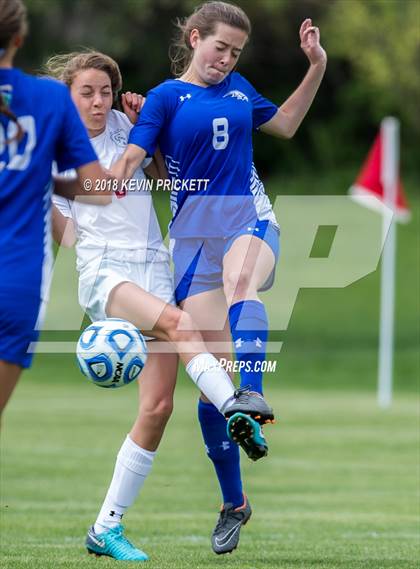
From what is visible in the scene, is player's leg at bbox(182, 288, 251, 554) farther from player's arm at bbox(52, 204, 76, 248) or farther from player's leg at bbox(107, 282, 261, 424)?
player's arm at bbox(52, 204, 76, 248)

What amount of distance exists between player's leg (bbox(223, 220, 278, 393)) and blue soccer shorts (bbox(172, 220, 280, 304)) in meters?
0.09

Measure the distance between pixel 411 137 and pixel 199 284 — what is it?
1248 inches

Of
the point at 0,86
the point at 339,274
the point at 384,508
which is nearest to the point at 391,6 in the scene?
the point at 339,274

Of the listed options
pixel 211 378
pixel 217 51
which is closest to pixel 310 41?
pixel 217 51

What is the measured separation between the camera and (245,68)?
39.8 m

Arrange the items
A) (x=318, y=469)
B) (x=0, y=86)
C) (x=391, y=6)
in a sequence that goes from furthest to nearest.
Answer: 1. (x=391, y=6)
2. (x=318, y=469)
3. (x=0, y=86)

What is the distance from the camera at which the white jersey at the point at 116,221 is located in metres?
7.36

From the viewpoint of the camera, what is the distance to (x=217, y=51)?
712 centimetres

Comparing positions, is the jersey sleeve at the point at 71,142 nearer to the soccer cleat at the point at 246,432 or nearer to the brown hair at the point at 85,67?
the soccer cleat at the point at 246,432

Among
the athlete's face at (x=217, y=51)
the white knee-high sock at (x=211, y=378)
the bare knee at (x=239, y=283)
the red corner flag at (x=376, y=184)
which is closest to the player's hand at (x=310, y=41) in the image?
the athlete's face at (x=217, y=51)

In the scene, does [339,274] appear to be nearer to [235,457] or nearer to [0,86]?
[235,457]

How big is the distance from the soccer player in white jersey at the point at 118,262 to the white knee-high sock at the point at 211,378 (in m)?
0.28

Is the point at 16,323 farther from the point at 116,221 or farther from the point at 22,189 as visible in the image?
the point at 116,221

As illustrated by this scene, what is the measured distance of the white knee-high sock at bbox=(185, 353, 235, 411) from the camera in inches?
267
